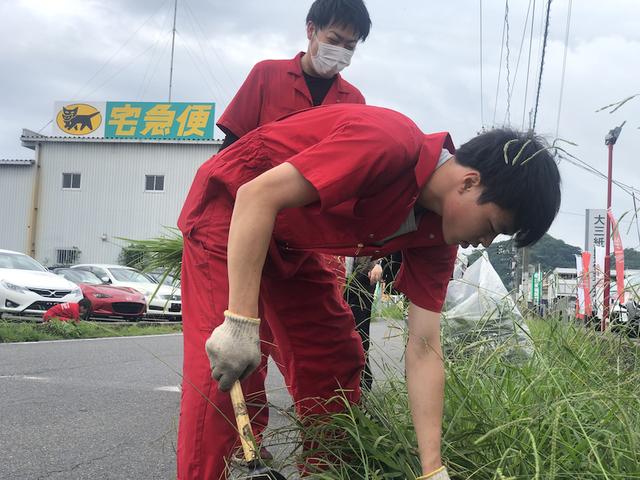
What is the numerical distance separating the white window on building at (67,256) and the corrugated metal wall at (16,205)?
1548 millimetres

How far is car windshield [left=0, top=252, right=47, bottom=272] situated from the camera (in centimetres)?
1200

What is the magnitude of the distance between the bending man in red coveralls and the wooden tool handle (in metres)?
0.04

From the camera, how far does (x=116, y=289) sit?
A: 43.8 feet

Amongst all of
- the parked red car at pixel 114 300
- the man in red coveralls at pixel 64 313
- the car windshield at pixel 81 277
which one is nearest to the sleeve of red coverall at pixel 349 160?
the man in red coveralls at pixel 64 313

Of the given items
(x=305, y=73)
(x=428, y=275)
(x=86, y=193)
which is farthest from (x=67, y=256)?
(x=428, y=275)

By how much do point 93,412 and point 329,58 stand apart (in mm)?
2599

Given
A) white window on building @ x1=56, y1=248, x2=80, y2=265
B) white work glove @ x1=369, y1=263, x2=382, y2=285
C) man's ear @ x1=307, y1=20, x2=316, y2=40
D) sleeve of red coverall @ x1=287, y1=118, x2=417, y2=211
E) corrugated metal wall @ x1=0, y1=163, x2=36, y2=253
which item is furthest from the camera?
corrugated metal wall @ x1=0, y1=163, x2=36, y2=253

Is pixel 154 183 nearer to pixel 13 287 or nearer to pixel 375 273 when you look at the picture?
pixel 13 287

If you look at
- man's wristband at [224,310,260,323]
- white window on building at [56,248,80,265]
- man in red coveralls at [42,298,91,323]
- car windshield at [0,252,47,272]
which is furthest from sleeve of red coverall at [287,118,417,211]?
white window on building at [56,248,80,265]

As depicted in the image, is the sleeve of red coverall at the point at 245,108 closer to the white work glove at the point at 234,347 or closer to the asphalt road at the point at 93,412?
the asphalt road at the point at 93,412

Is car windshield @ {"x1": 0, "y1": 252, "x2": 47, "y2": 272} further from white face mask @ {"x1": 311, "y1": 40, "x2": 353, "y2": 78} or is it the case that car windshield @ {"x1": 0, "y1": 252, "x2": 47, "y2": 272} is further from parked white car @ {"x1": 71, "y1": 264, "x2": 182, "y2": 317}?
white face mask @ {"x1": 311, "y1": 40, "x2": 353, "y2": 78}

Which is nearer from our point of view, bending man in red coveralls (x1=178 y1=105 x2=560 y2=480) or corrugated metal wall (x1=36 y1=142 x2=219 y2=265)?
bending man in red coveralls (x1=178 y1=105 x2=560 y2=480)

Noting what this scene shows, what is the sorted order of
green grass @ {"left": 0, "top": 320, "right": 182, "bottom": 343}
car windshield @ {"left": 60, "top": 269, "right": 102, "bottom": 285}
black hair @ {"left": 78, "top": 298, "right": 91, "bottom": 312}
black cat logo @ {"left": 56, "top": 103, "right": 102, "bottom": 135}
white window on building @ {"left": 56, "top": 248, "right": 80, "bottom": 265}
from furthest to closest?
black cat logo @ {"left": 56, "top": 103, "right": 102, "bottom": 135}, white window on building @ {"left": 56, "top": 248, "right": 80, "bottom": 265}, car windshield @ {"left": 60, "top": 269, "right": 102, "bottom": 285}, black hair @ {"left": 78, "top": 298, "right": 91, "bottom": 312}, green grass @ {"left": 0, "top": 320, "right": 182, "bottom": 343}

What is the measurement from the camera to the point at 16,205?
1251 inches
